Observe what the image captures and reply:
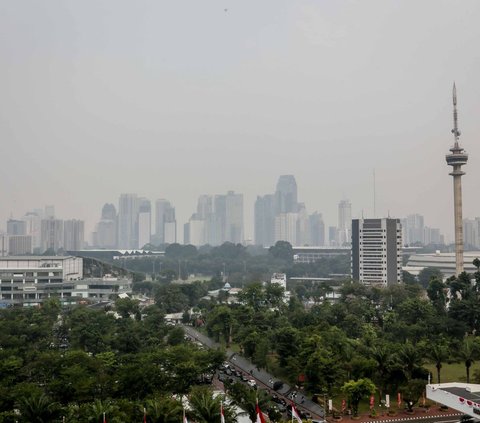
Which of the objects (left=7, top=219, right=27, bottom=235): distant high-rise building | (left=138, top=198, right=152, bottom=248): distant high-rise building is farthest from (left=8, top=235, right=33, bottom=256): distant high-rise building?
(left=138, top=198, right=152, bottom=248): distant high-rise building

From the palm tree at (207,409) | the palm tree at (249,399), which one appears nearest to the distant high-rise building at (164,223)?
the palm tree at (249,399)

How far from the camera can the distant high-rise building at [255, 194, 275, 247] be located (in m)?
152

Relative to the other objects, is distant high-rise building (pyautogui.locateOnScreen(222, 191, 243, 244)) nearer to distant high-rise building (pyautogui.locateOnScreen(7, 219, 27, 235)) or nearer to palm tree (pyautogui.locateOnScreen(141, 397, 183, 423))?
distant high-rise building (pyautogui.locateOnScreen(7, 219, 27, 235))

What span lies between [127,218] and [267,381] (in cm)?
12961

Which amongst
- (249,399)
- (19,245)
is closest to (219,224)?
(19,245)

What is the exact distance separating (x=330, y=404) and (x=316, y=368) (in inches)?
57.1

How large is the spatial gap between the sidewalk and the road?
100 cm

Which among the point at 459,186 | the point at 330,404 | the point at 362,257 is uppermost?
the point at 459,186

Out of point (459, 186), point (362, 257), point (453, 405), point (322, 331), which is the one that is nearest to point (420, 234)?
point (362, 257)

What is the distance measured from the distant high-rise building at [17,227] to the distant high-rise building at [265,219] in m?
61.3

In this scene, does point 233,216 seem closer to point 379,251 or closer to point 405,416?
point 379,251

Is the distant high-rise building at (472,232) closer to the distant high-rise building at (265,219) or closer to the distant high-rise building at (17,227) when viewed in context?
the distant high-rise building at (265,219)

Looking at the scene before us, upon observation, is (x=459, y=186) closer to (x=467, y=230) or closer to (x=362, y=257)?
(x=362, y=257)

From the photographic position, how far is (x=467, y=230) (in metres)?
108
